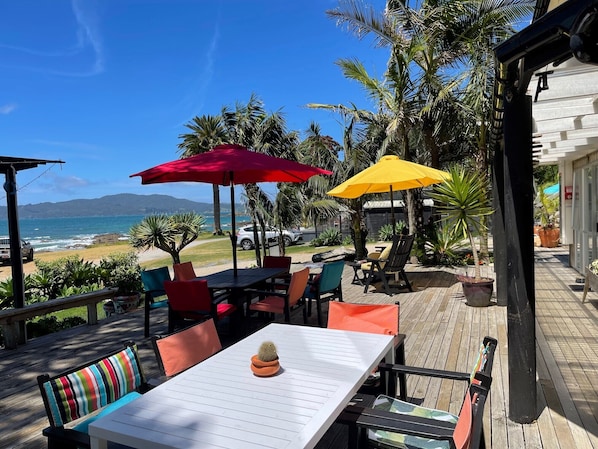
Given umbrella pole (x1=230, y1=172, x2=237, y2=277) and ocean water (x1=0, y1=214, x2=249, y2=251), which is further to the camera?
ocean water (x1=0, y1=214, x2=249, y2=251)

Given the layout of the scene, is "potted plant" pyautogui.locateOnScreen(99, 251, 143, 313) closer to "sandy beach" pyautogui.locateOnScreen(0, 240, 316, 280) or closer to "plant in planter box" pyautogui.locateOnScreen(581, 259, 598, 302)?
"sandy beach" pyautogui.locateOnScreen(0, 240, 316, 280)

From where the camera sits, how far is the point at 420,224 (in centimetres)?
1070

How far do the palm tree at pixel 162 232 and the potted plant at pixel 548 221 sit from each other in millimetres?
11145

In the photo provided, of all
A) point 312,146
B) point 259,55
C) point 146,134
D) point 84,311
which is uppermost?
point 146,134

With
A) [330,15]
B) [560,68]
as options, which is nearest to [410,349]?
[560,68]

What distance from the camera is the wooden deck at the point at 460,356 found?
2.75 metres

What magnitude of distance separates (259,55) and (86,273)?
659 inches

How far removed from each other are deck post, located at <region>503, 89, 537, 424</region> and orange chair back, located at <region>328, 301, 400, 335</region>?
806 mm

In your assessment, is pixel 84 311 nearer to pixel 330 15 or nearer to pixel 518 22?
pixel 330 15

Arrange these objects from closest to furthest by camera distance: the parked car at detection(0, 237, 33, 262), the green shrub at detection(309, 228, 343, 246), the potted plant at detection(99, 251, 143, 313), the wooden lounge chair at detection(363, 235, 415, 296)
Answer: the potted plant at detection(99, 251, 143, 313) → the wooden lounge chair at detection(363, 235, 415, 296) → the green shrub at detection(309, 228, 343, 246) → the parked car at detection(0, 237, 33, 262)

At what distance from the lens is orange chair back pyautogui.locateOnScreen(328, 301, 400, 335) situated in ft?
9.53

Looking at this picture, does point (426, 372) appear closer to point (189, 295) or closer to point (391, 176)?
point (189, 295)

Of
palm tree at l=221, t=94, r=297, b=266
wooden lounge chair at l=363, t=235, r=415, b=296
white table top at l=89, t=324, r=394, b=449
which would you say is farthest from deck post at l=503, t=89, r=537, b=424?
palm tree at l=221, t=94, r=297, b=266

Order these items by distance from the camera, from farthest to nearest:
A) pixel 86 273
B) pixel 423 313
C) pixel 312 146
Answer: pixel 312 146
pixel 86 273
pixel 423 313
